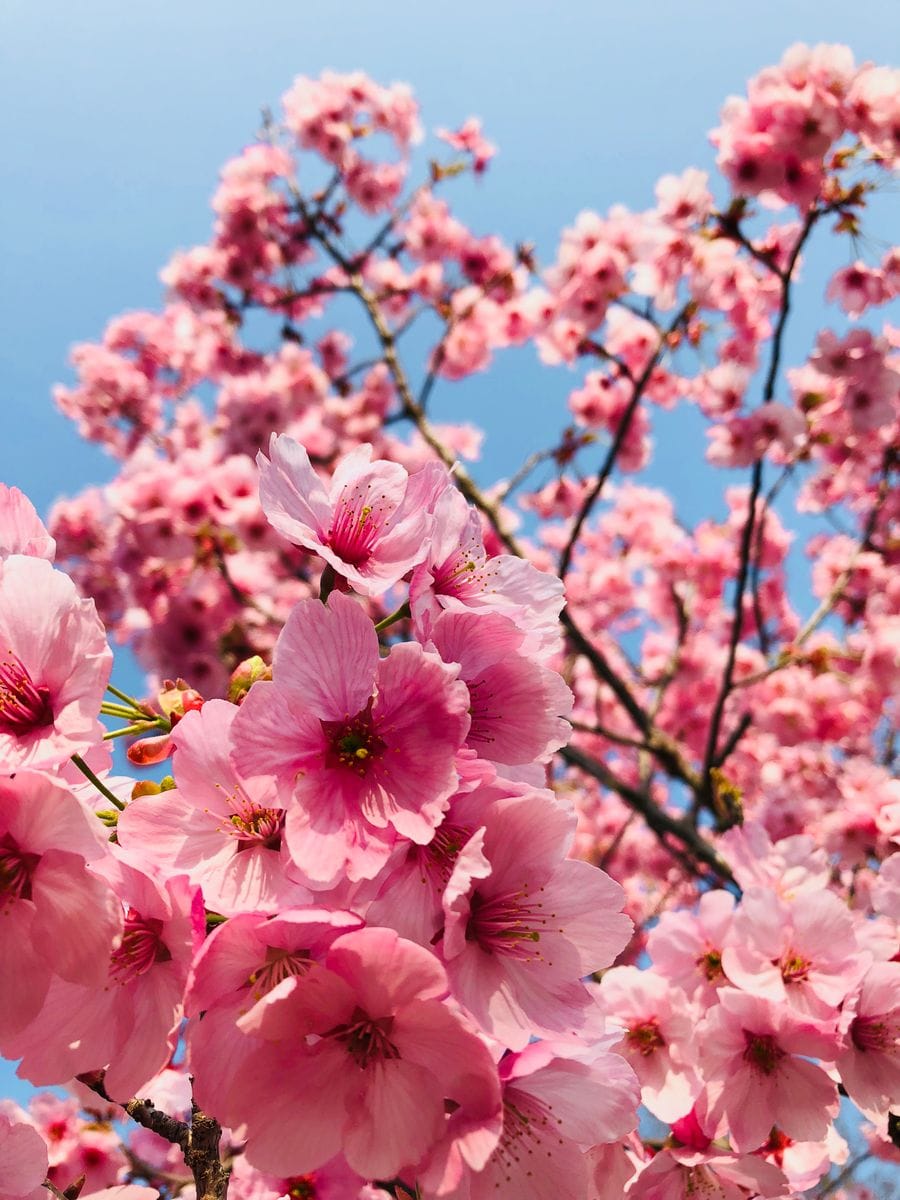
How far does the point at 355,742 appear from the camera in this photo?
94 cm

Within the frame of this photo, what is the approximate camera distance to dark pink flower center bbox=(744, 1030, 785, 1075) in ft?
4.78

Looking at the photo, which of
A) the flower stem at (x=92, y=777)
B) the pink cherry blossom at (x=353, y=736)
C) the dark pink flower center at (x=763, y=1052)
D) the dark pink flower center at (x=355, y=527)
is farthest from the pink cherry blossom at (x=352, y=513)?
the dark pink flower center at (x=763, y=1052)

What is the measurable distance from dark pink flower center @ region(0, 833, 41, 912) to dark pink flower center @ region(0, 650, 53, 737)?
137 mm

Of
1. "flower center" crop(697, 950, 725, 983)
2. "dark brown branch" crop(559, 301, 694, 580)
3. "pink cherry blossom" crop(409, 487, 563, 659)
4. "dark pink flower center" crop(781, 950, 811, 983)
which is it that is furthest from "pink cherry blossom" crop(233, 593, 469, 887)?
"dark brown branch" crop(559, 301, 694, 580)

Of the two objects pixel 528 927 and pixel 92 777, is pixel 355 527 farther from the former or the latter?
pixel 528 927

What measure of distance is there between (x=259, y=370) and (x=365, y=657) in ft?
22.1

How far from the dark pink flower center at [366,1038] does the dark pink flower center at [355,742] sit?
265 mm

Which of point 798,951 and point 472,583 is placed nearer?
point 472,583

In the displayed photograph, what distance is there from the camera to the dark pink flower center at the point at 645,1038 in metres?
1.66

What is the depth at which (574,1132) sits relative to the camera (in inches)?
38.6

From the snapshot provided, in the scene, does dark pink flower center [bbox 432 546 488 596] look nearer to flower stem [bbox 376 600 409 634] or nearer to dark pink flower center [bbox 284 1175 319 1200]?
flower stem [bbox 376 600 409 634]

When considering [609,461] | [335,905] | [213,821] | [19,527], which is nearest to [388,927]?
[335,905]

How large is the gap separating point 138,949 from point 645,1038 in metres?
1.20

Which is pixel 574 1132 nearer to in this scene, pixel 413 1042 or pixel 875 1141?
pixel 413 1042
